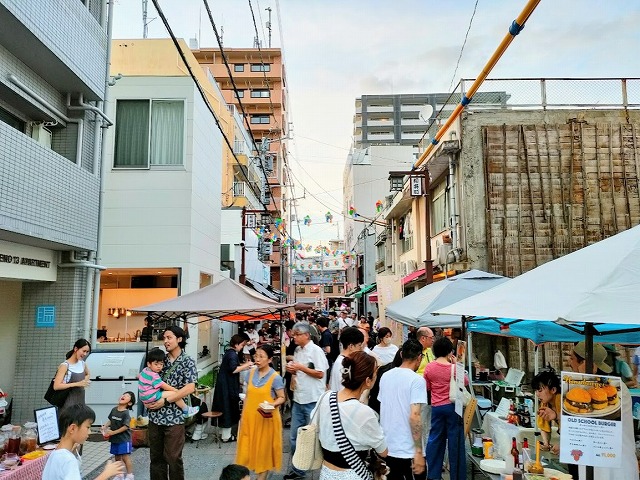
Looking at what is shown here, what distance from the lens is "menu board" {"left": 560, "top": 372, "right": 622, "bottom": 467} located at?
3.51 meters

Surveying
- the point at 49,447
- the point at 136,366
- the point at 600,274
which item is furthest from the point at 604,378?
the point at 136,366

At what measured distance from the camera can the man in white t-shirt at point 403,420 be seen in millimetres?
4777

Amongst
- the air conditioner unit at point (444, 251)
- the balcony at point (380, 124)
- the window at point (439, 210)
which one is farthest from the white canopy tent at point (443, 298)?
the balcony at point (380, 124)

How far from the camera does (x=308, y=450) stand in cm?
377

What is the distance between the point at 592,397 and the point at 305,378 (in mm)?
3913

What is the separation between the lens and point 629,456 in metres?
3.95

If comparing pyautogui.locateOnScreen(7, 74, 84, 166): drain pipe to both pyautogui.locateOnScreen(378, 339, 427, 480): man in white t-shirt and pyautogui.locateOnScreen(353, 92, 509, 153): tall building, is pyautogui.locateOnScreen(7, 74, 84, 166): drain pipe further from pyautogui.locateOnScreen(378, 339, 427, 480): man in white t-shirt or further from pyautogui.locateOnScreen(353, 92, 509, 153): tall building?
pyautogui.locateOnScreen(353, 92, 509, 153): tall building

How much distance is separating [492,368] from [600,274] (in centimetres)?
1073

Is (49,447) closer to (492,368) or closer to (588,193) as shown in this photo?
(492,368)

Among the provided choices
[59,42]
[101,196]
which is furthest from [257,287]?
[59,42]

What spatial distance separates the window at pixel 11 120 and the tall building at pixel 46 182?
2 cm

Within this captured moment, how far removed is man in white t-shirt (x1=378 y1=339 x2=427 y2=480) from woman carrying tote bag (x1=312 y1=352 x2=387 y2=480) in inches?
44.1

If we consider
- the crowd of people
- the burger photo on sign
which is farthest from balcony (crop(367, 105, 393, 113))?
the burger photo on sign

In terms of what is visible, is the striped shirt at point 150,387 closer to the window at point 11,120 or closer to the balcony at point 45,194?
the balcony at point 45,194
